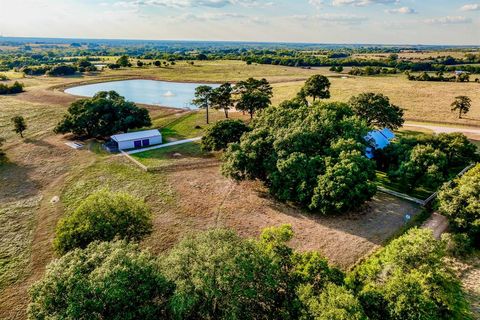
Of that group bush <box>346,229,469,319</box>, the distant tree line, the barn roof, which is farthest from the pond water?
bush <box>346,229,469,319</box>

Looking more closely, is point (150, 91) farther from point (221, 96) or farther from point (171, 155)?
point (171, 155)

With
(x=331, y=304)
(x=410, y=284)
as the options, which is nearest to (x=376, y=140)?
(x=410, y=284)

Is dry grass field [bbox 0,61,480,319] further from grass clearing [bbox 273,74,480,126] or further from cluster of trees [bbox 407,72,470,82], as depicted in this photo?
cluster of trees [bbox 407,72,470,82]

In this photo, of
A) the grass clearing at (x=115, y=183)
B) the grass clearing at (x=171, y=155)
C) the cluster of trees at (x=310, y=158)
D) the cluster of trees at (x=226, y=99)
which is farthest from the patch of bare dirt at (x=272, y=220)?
the cluster of trees at (x=226, y=99)

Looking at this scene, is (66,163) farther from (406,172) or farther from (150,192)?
(406,172)

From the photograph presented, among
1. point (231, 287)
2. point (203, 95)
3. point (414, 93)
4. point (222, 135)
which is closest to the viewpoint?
point (231, 287)

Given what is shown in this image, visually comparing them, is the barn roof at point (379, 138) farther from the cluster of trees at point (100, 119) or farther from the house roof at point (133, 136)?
the cluster of trees at point (100, 119)

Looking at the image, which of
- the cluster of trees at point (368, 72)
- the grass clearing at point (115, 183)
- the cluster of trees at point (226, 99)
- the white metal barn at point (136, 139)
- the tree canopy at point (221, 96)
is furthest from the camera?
the cluster of trees at point (368, 72)
